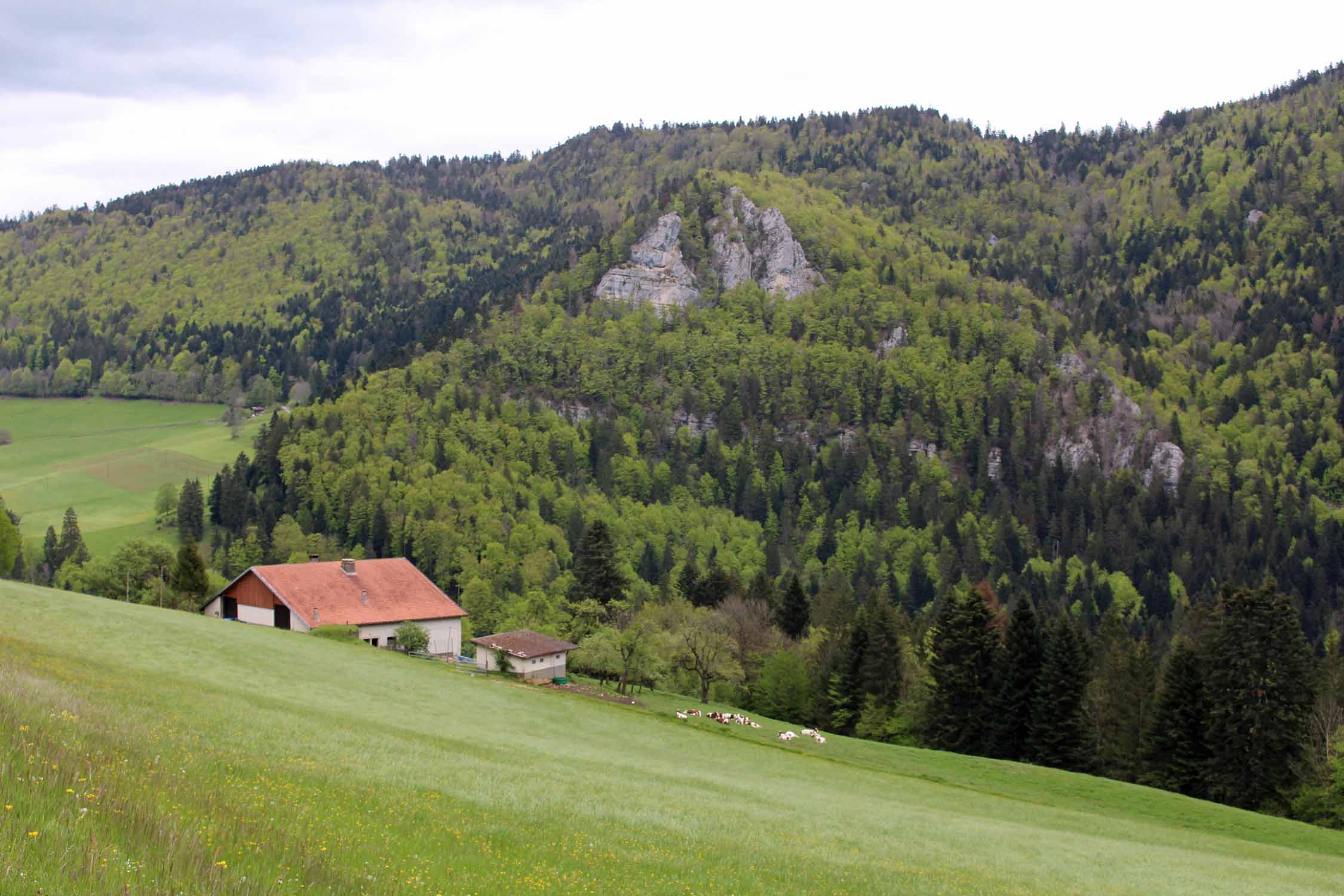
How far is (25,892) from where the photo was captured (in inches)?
335

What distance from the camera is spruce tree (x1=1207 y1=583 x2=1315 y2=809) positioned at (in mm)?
58625

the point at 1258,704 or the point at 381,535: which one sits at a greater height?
the point at 1258,704

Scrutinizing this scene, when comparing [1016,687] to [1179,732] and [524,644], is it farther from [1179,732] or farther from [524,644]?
[524,644]

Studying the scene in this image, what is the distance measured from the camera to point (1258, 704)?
58.7 metres

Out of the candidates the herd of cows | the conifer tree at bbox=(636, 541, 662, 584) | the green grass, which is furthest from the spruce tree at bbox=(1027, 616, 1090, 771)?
the conifer tree at bbox=(636, 541, 662, 584)

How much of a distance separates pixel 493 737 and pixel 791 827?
43.9 feet

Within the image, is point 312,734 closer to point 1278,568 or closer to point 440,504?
point 440,504

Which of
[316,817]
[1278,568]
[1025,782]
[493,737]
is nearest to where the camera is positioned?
[316,817]

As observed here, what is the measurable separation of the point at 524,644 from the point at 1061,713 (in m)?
34.6

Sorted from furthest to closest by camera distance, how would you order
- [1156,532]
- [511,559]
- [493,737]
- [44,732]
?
[1156,532] → [511,559] → [493,737] → [44,732]

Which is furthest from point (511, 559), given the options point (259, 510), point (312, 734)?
point (312, 734)

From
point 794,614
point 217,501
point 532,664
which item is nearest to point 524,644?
point 532,664

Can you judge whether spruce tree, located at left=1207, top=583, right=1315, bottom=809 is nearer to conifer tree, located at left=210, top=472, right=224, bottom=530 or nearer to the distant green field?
the distant green field

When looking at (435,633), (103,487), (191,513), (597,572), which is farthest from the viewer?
(103,487)
